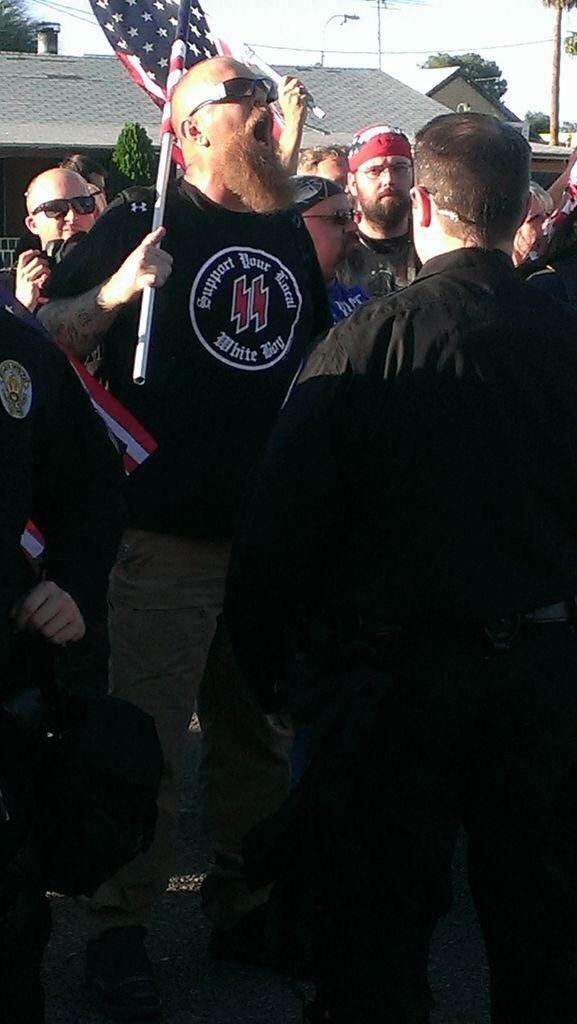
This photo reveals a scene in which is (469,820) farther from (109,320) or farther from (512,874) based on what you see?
(109,320)

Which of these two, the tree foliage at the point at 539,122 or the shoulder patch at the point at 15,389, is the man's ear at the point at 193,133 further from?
the tree foliage at the point at 539,122

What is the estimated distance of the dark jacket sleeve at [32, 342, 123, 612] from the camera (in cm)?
259

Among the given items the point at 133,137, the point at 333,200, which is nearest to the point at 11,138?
the point at 133,137

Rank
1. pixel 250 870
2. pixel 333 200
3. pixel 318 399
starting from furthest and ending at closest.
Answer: pixel 333 200, pixel 250 870, pixel 318 399

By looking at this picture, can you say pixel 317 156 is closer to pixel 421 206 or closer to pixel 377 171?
pixel 377 171

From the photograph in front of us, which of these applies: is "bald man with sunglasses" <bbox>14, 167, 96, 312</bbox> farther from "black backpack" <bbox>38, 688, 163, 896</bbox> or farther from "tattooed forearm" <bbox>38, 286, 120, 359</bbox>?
"black backpack" <bbox>38, 688, 163, 896</bbox>

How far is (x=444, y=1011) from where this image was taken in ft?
12.0

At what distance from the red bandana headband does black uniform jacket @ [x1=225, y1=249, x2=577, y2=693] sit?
2587 millimetres

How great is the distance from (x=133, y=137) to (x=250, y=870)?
2317 centimetres

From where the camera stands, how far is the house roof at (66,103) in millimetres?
32562

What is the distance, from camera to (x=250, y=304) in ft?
12.7

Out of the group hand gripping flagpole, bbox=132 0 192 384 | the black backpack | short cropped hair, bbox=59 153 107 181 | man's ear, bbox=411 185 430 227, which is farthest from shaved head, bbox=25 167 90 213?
the black backpack

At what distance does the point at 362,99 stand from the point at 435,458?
3800cm

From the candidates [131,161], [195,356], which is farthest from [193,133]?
[131,161]
